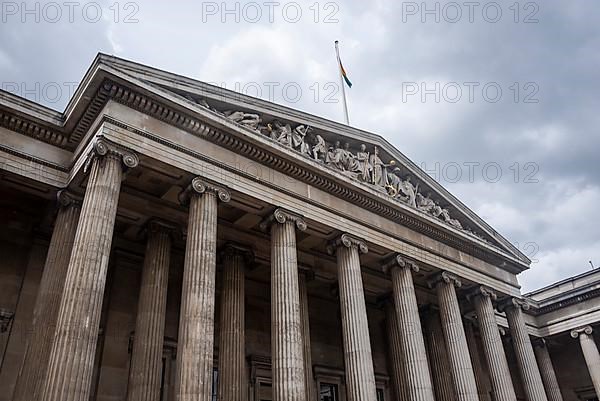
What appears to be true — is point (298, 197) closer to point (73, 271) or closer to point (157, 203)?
point (157, 203)

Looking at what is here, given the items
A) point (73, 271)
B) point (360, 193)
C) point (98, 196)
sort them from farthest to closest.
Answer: point (360, 193)
point (98, 196)
point (73, 271)

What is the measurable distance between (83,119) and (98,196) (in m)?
3.38

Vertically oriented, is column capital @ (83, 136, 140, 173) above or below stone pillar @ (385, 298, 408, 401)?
above

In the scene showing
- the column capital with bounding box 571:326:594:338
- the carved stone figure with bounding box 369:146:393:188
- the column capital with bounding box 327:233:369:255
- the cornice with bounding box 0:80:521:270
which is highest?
the carved stone figure with bounding box 369:146:393:188

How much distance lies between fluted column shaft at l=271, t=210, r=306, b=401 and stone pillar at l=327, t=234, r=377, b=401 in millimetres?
2066

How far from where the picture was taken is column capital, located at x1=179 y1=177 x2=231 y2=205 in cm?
1612

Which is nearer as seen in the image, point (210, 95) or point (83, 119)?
point (83, 119)

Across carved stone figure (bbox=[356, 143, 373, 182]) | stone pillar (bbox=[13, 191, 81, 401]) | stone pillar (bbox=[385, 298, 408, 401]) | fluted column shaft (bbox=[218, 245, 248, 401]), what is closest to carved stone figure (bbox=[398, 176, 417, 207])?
carved stone figure (bbox=[356, 143, 373, 182])

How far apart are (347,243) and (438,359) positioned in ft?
31.2

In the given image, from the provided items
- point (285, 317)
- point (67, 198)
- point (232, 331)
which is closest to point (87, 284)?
point (67, 198)

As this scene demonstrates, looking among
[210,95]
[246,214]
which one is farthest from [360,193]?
[210,95]

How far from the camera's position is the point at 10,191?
1731cm

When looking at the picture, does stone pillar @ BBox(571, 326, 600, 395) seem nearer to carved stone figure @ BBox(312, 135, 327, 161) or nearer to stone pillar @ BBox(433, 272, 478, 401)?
stone pillar @ BBox(433, 272, 478, 401)

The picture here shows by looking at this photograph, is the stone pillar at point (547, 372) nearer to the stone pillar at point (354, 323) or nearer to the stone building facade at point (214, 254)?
the stone building facade at point (214, 254)
